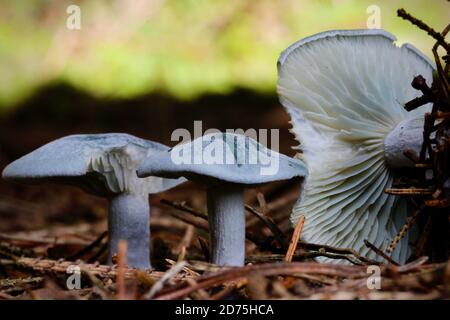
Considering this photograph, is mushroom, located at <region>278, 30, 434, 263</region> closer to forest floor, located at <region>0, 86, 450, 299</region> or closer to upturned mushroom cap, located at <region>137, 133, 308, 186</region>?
forest floor, located at <region>0, 86, 450, 299</region>

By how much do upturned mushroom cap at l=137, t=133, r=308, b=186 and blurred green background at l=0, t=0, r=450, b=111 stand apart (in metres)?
3.37

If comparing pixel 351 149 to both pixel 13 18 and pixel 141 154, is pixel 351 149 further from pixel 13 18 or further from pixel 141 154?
pixel 13 18

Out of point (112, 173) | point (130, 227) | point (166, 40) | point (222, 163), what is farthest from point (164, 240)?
point (166, 40)

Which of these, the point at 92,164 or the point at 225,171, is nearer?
the point at 225,171

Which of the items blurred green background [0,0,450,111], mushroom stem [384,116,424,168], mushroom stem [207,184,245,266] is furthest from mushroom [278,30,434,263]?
blurred green background [0,0,450,111]

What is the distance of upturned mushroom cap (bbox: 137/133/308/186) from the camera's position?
1.53 m

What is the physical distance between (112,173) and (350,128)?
34.6 inches

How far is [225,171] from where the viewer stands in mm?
1532

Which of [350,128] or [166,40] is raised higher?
[166,40]

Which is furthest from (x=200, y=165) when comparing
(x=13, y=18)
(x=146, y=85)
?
(x=13, y=18)

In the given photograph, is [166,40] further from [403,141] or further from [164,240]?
[403,141]

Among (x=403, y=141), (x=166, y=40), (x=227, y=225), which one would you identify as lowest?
(x=227, y=225)
